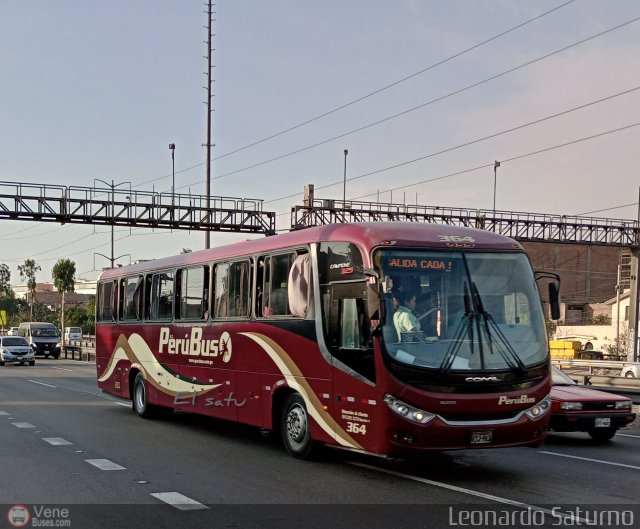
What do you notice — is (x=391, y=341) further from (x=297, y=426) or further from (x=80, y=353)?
(x=80, y=353)

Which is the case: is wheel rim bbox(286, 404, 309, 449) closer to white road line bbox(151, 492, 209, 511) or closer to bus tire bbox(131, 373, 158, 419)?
white road line bbox(151, 492, 209, 511)

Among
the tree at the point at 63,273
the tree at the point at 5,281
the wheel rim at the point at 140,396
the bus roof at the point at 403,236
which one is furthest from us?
the tree at the point at 5,281

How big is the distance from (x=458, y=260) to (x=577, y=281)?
96325 millimetres

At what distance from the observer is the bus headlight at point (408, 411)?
9.66 metres

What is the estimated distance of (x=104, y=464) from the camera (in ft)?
36.6

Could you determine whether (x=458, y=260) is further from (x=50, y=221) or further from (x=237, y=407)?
(x=50, y=221)

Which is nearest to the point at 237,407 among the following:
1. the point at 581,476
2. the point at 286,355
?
the point at 286,355

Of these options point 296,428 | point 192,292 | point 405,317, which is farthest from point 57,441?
point 405,317

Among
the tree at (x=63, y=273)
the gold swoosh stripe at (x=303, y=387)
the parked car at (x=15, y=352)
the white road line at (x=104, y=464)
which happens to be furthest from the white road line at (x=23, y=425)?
the tree at (x=63, y=273)

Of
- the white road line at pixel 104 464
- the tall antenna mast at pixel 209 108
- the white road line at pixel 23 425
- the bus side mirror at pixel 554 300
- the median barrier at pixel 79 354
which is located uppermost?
the tall antenna mast at pixel 209 108

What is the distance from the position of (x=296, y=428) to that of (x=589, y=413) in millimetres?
4895

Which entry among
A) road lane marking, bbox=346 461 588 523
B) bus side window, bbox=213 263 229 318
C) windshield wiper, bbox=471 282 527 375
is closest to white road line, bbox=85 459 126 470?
road lane marking, bbox=346 461 588 523

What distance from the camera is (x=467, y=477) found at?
10.4 m

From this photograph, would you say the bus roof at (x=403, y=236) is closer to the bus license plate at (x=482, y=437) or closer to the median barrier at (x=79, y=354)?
the bus license plate at (x=482, y=437)
